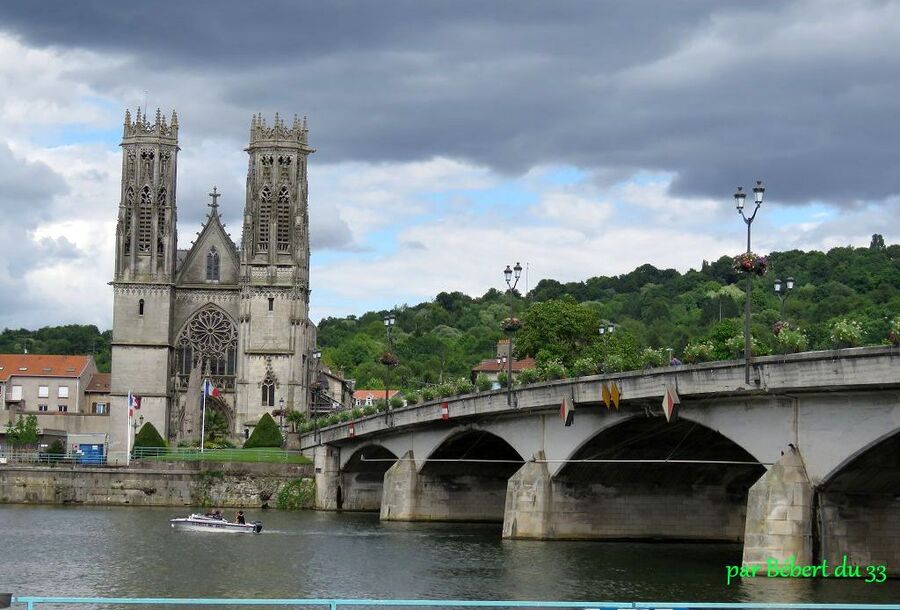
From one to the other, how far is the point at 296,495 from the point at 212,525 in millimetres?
23418

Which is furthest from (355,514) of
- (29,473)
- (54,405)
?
(54,405)

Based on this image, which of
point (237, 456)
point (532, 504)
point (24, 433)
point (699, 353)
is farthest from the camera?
point (24, 433)

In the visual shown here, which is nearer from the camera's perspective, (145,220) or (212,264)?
(145,220)

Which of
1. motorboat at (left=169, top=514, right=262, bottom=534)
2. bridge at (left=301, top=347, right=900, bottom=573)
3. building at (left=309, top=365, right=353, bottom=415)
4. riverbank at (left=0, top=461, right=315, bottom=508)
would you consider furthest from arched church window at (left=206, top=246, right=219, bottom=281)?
motorboat at (left=169, top=514, right=262, bottom=534)

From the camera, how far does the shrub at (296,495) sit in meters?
95.4

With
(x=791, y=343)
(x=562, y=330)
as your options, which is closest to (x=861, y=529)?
(x=791, y=343)

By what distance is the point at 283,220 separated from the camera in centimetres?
13688

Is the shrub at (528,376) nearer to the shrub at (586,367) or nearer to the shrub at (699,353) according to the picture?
the shrub at (586,367)

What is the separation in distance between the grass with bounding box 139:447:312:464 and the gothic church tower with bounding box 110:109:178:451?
2718cm

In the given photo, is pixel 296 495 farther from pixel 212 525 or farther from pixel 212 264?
pixel 212 264

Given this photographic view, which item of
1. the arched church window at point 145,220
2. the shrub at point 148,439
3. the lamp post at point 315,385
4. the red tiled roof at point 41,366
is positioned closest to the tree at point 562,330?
the lamp post at point 315,385

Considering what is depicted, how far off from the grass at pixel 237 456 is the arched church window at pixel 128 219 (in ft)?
107

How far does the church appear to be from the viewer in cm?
13425

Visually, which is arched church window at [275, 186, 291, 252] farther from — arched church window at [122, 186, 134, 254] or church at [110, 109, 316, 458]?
arched church window at [122, 186, 134, 254]
